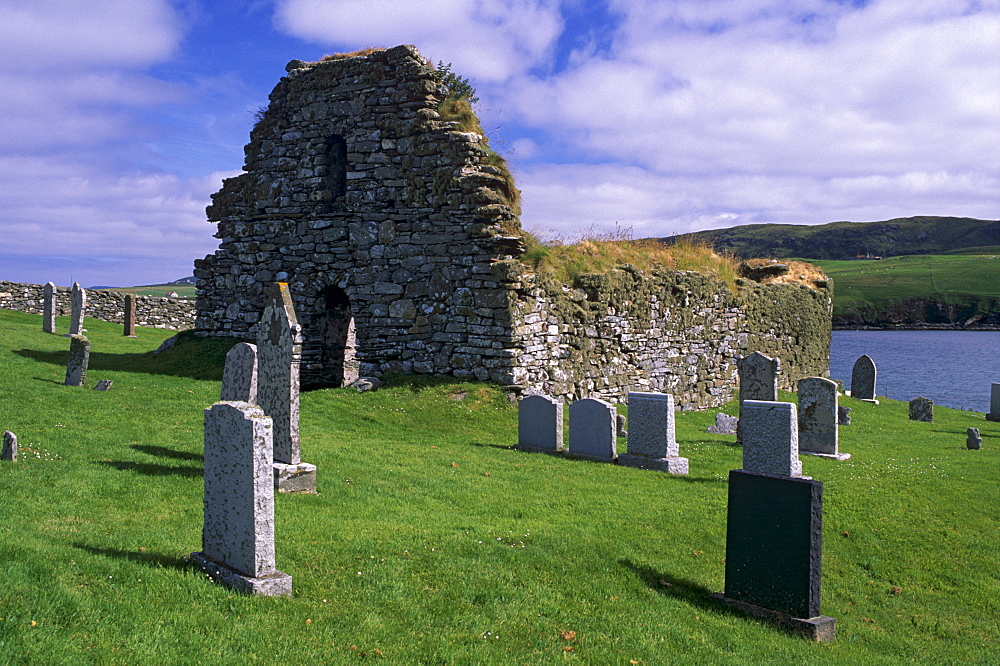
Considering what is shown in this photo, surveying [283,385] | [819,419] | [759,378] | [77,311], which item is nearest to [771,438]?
[819,419]

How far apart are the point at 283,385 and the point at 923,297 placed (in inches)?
5398

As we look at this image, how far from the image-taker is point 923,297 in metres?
123

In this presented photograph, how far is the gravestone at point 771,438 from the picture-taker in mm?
9953

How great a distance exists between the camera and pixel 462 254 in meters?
16.4

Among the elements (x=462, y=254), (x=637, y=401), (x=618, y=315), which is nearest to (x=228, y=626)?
(x=637, y=401)

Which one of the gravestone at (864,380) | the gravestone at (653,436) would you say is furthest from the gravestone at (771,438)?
the gravestone at (864,380)

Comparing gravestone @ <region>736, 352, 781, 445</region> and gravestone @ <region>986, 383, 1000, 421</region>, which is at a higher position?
gravestone @ <region>736, 352, 781, 445</region>

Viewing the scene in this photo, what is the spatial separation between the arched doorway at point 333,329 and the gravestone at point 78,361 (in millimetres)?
5569

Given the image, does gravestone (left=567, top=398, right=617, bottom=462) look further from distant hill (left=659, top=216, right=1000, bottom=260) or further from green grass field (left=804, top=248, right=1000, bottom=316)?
distant hill (left=659, top=216, right=1000, bottom=260)

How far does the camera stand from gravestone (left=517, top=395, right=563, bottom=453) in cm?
1288

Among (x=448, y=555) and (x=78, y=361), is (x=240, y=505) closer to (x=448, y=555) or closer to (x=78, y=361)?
(x=448, y=555)

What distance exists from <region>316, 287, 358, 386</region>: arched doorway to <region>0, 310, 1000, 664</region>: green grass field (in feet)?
16.4

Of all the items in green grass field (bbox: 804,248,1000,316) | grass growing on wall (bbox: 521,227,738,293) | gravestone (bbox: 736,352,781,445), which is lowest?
gravestone (bbox: 736,352,781,445)

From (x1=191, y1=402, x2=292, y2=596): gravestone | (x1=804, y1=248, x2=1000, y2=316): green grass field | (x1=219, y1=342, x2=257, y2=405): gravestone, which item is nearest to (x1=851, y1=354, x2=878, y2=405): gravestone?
(x1=219, y1=342, x2=257, y2=405): gravestone
